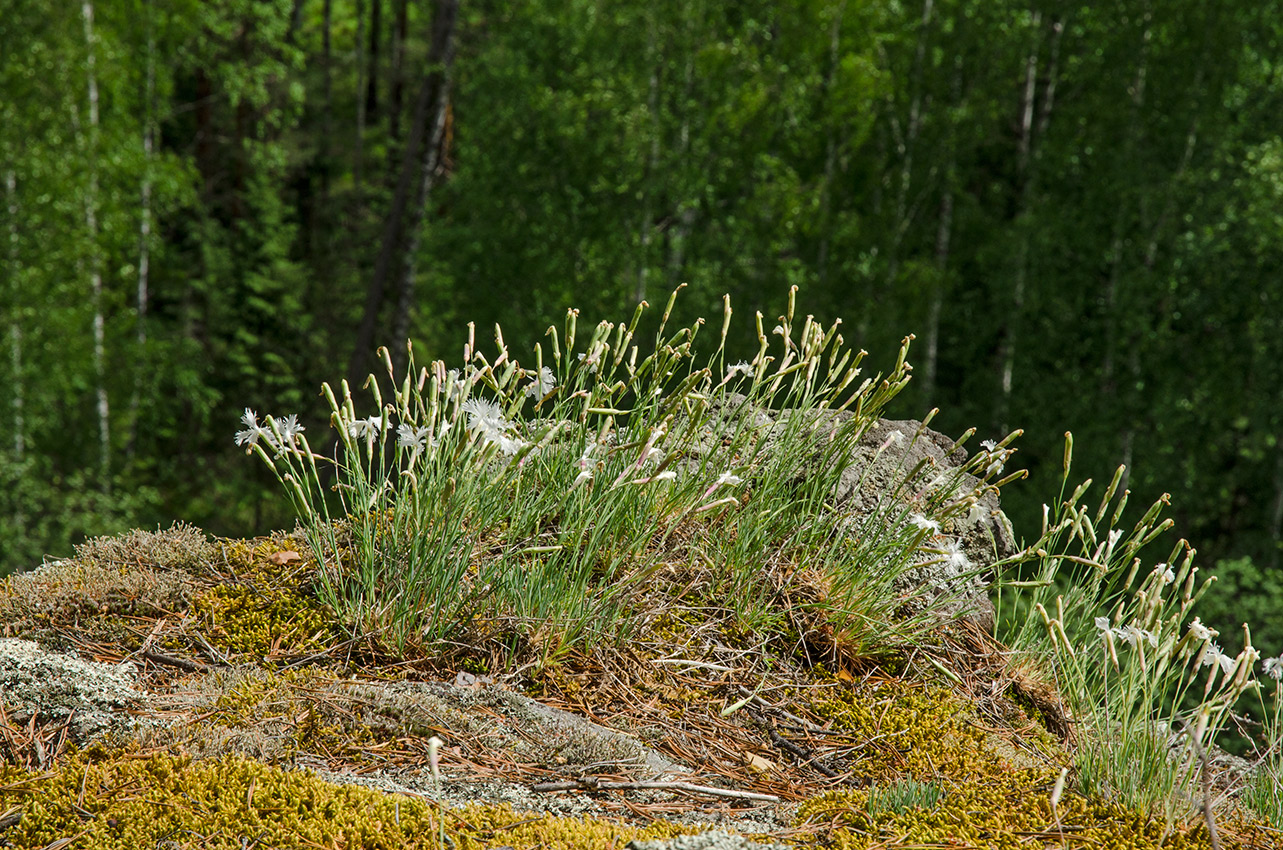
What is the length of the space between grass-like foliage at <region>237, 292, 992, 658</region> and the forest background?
8356 mm

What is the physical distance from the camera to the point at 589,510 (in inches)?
108

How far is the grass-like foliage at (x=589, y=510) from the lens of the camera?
2617mm

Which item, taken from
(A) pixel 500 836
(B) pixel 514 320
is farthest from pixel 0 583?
(B) pixel 514 320

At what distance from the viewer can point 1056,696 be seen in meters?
2.99

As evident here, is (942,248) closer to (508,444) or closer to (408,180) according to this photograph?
(408,180)

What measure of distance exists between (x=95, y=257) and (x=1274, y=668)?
48.1 feet

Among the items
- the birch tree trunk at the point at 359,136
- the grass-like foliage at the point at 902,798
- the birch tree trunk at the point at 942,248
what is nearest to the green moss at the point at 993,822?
the grass-like foliage at the point at 902,798

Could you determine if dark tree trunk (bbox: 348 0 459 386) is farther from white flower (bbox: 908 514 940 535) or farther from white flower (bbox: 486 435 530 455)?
white flower (bbox: 908 514 940 535)

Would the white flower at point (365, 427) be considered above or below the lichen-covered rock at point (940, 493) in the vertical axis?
above

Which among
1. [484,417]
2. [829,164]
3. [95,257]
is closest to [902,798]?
[484,417]

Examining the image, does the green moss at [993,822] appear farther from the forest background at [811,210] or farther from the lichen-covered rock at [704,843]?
the forest background at [811,210]

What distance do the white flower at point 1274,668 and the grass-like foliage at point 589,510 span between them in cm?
82

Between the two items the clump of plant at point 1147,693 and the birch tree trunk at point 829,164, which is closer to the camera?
the clump of plant at point 1147,693

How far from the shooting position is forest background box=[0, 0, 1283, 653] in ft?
38.6
